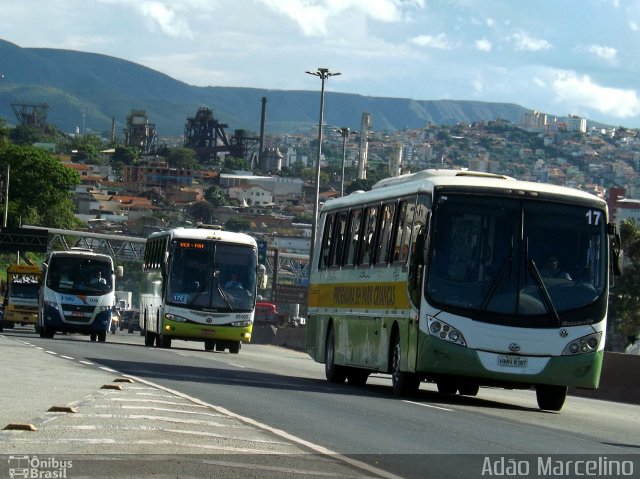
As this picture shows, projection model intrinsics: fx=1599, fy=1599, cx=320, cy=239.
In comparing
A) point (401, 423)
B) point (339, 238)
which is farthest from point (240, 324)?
point (401, 423)

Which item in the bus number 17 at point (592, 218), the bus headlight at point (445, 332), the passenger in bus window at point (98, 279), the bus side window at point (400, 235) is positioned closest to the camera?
the bus headlight at point (445, 332)

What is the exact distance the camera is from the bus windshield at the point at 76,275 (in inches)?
1960

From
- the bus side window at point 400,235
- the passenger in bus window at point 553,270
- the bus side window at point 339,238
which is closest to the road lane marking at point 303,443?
the bus side window at point 400,235

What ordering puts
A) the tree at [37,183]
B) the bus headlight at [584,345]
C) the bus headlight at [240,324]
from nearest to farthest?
the bus headlight at [584,345]
the bus headlight at [240,324]
the tree at [37,183]

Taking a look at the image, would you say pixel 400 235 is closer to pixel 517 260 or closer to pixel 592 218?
pixel 517 260

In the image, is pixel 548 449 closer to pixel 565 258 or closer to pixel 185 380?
pixel 565 258

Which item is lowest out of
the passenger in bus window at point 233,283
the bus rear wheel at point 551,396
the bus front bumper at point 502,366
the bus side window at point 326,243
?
the passenger in bus window at point 233,283

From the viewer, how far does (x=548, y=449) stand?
1512cm

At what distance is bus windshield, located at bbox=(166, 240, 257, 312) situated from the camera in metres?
43.2

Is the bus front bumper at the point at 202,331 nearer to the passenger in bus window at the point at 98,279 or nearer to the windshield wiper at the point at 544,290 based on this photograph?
the passenger in bus window at the point at 98,279

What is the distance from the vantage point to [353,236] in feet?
89.4

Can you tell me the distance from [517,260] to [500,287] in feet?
1.51

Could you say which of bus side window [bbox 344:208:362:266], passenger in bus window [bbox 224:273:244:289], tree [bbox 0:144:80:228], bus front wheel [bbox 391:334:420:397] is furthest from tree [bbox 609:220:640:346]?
tree [bbox 0:144:80:228]

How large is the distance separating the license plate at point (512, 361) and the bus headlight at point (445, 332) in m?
0.53
